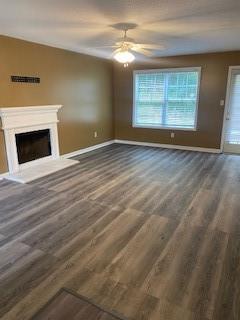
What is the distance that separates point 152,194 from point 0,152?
9.23 feet

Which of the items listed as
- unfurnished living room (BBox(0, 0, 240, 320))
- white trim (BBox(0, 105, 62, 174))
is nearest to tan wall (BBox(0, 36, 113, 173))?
unfurnished living room (BBox(0, 0, 240, 320))

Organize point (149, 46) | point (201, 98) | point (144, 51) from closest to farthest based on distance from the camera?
point (149, 46), point (144, 51), point (201, 98)

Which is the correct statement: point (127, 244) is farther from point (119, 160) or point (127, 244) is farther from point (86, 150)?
point (86, 150)

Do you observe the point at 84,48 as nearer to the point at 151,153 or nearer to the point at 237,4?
the point at 151,153

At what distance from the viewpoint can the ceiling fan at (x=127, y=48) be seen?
364cm

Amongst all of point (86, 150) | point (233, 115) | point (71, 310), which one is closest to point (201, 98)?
point (233, 115)

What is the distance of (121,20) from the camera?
317cm

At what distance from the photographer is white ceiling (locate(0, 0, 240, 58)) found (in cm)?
263

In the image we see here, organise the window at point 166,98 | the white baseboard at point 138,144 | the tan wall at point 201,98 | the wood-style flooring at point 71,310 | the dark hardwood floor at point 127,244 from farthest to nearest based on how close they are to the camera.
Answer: the window at point 166,98
the white baseboard at point 138,144
the tan wall at point 201,98
the dark hardwood floor at point 127,244
the wood-style flooring at point 71,310

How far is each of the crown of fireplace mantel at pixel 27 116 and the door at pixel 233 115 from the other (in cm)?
408

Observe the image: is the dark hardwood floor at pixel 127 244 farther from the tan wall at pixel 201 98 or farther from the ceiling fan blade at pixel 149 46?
the ceiling fan blade at pixel 149 46

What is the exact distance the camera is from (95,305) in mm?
1742

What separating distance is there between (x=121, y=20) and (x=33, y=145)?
3.01 m

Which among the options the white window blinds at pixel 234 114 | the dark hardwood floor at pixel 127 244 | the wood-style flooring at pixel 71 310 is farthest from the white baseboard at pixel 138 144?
the wood-style flooring at pixel 71 310
